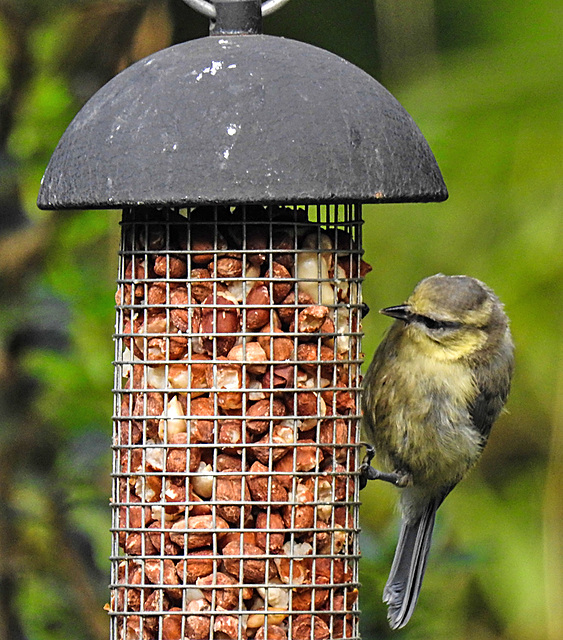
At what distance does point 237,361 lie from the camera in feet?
11.7

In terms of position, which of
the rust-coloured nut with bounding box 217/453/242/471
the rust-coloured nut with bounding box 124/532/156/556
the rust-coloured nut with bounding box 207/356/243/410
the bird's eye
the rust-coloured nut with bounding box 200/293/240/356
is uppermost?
the bird's eye

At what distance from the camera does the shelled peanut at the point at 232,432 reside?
3561 mm

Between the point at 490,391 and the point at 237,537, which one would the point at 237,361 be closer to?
the point at 237,537

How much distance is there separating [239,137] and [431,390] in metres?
1.86

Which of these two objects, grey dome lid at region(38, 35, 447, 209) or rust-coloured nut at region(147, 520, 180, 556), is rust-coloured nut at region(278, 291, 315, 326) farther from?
rust-coloured nut at region(147, 520, 180, 556)

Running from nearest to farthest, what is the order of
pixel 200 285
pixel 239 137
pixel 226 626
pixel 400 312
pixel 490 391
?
pixel 239 137 < pixel 226 626 < pixel 200 285 < pixel 400 312 < pixel 490 391

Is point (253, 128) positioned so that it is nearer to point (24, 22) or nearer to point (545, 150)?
point (24, 22)

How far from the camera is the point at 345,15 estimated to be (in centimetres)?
725

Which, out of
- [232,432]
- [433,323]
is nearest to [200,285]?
[232,432]

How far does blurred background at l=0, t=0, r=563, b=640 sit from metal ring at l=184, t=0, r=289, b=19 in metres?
2.16

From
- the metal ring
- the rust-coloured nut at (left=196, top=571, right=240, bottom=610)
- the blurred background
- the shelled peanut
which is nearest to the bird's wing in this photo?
the blurred background

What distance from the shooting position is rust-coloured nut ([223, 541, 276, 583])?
140 inches

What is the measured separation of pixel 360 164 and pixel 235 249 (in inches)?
20.3

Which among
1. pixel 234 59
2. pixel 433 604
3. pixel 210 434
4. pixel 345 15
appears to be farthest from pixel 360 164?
pixel 345 15
